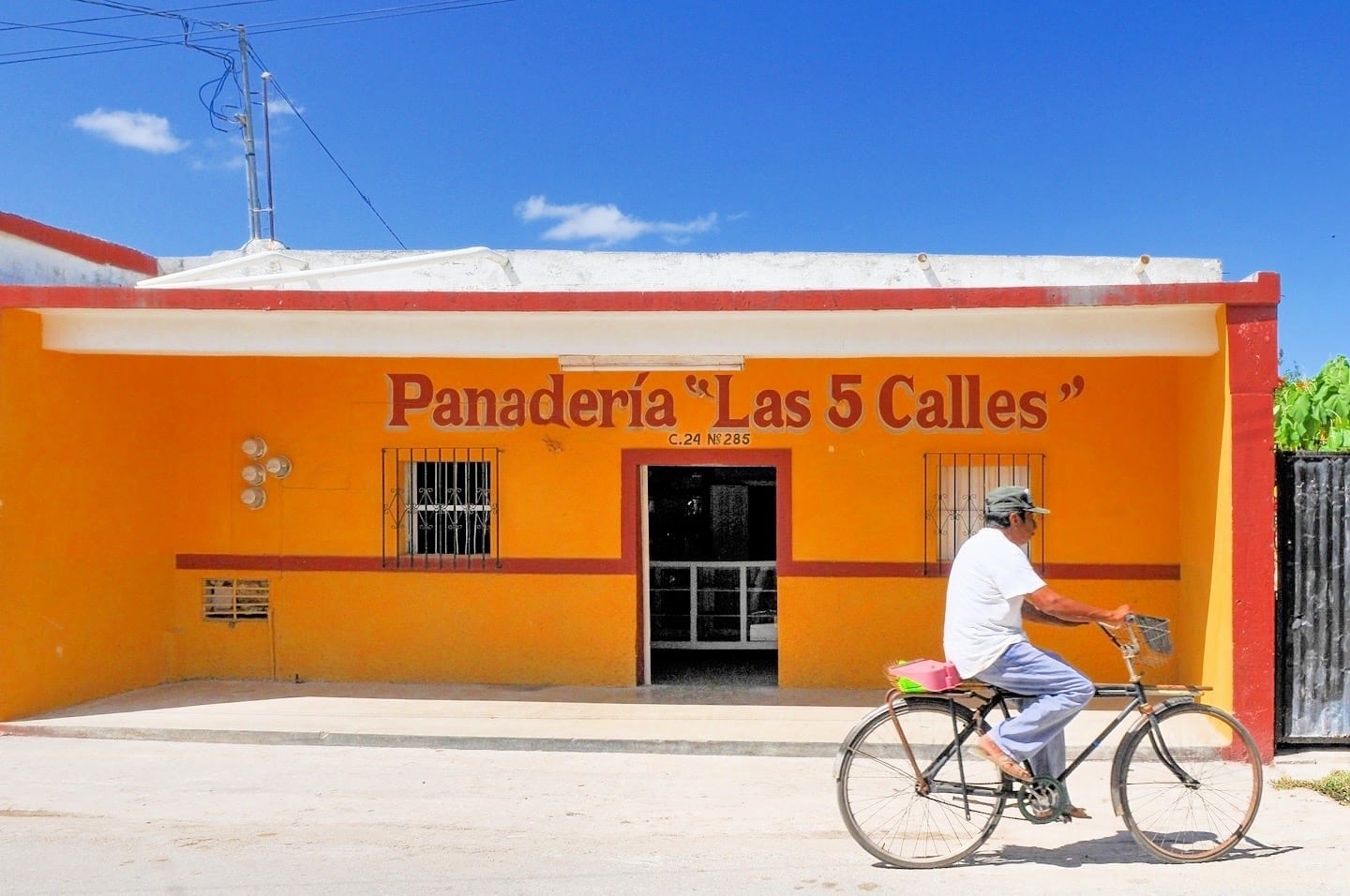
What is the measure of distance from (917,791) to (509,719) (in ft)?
11.7

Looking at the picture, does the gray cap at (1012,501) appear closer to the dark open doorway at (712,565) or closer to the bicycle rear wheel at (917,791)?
the bicycle rear wheel at (917,791)

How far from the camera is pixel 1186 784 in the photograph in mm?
4684

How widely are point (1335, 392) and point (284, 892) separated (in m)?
12.1

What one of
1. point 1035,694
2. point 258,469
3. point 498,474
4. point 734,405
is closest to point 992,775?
point 1035,694

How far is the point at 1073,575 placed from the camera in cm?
831

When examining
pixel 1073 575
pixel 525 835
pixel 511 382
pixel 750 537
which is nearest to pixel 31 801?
pixel 525 835

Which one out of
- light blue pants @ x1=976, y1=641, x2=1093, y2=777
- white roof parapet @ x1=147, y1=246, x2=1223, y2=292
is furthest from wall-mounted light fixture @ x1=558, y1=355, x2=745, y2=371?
light blue pants @ x1=976, y1=641, x2=1093, y2=777

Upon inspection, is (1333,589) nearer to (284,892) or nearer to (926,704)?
(926,704)

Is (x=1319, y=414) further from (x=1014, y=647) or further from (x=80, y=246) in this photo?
(x=80, y=246)

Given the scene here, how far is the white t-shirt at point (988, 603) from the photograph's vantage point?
450 centimetres

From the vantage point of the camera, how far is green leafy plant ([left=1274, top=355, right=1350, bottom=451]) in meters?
11.3

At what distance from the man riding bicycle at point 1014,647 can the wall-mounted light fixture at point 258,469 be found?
20.5ft

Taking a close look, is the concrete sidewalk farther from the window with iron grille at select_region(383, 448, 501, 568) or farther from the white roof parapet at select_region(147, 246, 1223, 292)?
the white roof parapet at select_region(147, 246, 1223, 292)

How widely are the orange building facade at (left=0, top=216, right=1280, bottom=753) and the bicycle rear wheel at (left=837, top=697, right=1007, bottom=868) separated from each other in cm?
308
